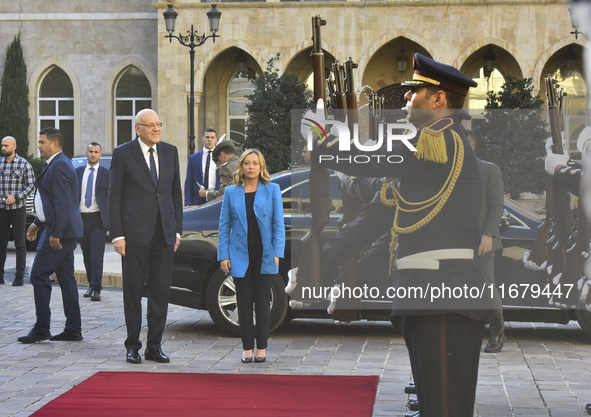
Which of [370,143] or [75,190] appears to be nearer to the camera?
[370,143]

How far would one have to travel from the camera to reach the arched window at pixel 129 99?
121 ft

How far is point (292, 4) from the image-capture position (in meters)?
33.0

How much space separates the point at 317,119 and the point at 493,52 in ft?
97.0

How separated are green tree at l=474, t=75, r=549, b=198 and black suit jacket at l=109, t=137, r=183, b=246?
293 cm

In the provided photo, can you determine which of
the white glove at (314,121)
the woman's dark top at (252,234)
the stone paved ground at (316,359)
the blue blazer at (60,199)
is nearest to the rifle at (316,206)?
the white glove at (314,121)

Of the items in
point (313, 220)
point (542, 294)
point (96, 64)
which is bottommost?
point (542, 294)

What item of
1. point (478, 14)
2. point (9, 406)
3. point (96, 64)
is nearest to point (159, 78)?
point (96, 64)

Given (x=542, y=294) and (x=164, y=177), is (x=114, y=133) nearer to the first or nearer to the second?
(x=164, y=177)

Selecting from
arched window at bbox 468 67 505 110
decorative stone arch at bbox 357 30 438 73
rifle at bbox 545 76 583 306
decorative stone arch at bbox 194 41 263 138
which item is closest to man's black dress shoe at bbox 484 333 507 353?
rifle at bbox 545 76 583 306

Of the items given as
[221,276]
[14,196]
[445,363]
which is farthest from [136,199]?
[14,196]

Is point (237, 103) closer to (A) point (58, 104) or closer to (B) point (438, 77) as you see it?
(A) point (58, 104)

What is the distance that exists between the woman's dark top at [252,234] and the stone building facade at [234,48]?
68.2 ft

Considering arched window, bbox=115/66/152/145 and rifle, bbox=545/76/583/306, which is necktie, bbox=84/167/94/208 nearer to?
rifle, bbox=545/76/583/306

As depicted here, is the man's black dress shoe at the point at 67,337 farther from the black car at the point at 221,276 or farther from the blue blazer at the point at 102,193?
the blue blazer at the point at 102,193
